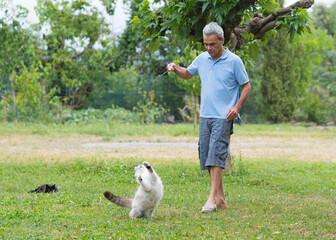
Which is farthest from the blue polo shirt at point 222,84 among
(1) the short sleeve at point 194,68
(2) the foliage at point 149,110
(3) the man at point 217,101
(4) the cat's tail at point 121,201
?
(2) the foliage at point 149,110

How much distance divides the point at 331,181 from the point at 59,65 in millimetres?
20258

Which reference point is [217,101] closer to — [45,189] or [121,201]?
[121,201]

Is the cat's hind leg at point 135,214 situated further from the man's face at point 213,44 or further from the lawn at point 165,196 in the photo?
the man's face at point 213,44

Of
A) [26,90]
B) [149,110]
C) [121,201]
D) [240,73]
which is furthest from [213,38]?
[149,110]

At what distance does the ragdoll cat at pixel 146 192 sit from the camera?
5.42 m

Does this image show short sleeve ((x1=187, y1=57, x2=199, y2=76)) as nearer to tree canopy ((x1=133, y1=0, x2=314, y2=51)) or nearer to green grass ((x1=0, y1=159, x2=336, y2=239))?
tree canopy ((x1=133, y1=0, x2=314, y2=51))

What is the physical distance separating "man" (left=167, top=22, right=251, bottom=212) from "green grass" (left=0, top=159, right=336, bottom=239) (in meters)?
0.59

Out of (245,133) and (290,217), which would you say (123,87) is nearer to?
(245,133)

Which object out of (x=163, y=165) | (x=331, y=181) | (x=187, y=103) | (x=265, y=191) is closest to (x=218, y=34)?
(x=265, y=191)

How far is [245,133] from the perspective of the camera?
20188mm

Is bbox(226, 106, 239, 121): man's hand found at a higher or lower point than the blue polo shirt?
lower

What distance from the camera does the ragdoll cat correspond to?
5.42 meters

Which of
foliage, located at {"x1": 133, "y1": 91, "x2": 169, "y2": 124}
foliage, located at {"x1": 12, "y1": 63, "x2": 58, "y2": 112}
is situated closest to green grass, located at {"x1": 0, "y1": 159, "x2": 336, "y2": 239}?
foliage, located at {"x1": 12, "y1": 63, "x2": 58, "y2": 112}

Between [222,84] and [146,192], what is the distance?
1626mm
